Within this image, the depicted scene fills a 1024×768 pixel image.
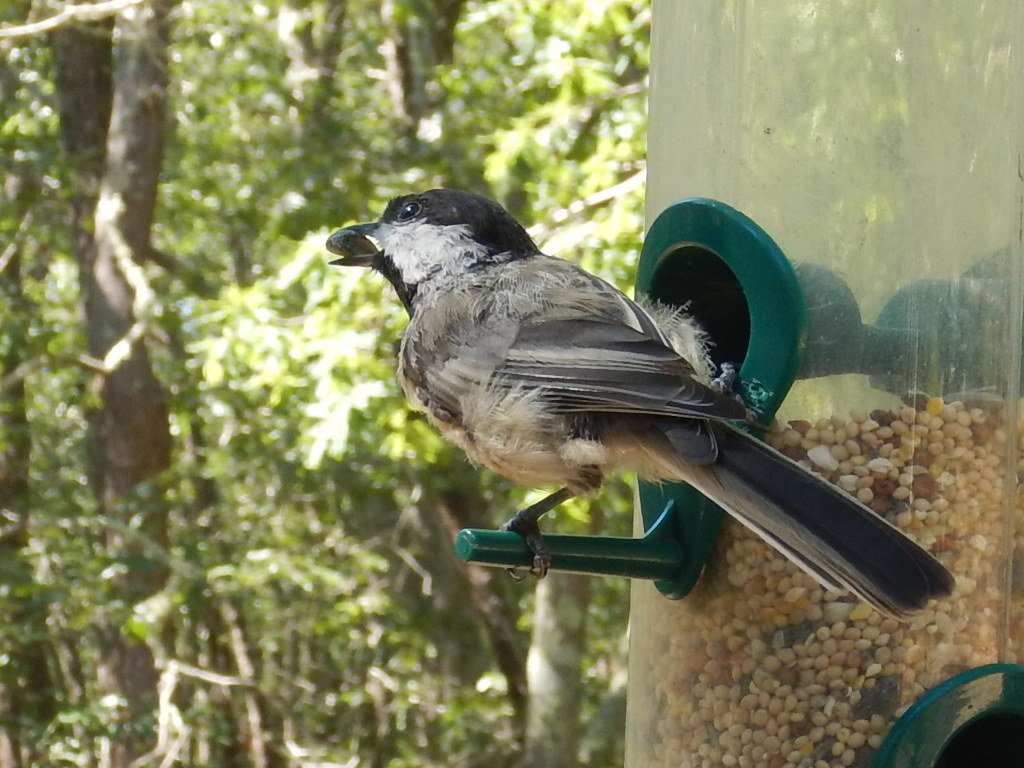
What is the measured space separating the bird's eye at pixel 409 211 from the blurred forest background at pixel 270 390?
2978 mm

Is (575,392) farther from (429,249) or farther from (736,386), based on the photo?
(429,249)

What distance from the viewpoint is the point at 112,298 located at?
28.6 feet

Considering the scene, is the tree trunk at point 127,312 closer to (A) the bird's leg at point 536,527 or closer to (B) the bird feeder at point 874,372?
(A) the bird's leg at point 536,527

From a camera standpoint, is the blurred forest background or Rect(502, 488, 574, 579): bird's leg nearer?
Rect(502, 488, 574, 579): bird's leg

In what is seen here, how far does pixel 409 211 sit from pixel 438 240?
0.62 ft

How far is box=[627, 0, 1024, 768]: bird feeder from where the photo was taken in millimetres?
2508

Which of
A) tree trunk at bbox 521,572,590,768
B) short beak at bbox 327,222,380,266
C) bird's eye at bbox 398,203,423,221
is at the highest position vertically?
bird's eye at bbox 398,203,423,221

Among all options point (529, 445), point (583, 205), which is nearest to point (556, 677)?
point (583, 205)

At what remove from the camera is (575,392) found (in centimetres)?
278

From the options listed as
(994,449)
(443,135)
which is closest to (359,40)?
(443,135)

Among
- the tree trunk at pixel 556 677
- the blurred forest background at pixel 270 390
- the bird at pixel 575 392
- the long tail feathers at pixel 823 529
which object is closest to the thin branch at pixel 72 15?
the blurred forest background at pixel 270 390

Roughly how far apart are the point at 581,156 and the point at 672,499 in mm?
4988

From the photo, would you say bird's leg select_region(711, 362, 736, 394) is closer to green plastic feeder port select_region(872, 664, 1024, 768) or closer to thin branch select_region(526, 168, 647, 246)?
green plastic feeder port select_region(872, 664, 1024, 768)

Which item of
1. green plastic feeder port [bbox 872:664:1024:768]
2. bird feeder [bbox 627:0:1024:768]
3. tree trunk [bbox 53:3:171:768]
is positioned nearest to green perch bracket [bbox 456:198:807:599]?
bird feeder [bbox 627:0:1024:768]
